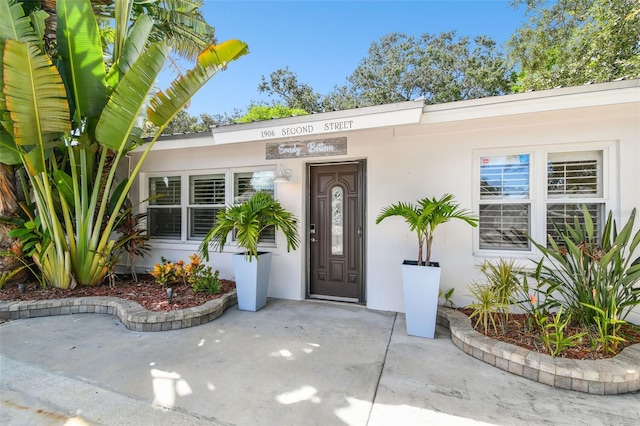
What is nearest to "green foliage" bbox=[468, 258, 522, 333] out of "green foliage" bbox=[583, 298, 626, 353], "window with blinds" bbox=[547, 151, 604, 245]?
"green foliage" bbox=[583, 298, 626, 353]

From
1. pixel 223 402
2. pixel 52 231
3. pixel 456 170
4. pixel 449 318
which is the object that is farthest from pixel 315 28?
pixel 223 402

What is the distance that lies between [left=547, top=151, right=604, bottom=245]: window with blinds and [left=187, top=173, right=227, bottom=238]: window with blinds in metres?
5.82

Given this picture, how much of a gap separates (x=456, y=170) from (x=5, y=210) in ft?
26.1

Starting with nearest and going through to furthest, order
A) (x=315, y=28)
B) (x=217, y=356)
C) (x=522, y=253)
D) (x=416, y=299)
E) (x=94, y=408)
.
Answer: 1. (x=94, y=408)
2. (x=217, y=356)
3. (x=416, y=299)
4. (x=522, y=253)
5. (x=315, y=28)

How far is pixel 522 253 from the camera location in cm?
448

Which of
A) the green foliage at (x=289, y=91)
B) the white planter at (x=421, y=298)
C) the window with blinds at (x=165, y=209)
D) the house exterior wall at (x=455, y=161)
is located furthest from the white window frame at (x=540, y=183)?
the green foliage at (x=289, y=91)

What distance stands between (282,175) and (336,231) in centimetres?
145

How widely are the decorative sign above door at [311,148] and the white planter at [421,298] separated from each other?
6.85 ft

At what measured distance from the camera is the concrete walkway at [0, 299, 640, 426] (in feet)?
8.02

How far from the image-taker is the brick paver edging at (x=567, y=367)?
2752 millimetres

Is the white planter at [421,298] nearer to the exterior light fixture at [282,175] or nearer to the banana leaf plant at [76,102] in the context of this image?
the exterior light fixture at [282,175]

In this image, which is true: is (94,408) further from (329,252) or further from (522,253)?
(522,253)

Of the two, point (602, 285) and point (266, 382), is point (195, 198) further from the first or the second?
point (602, 285)

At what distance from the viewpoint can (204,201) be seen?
6715 millimetres
